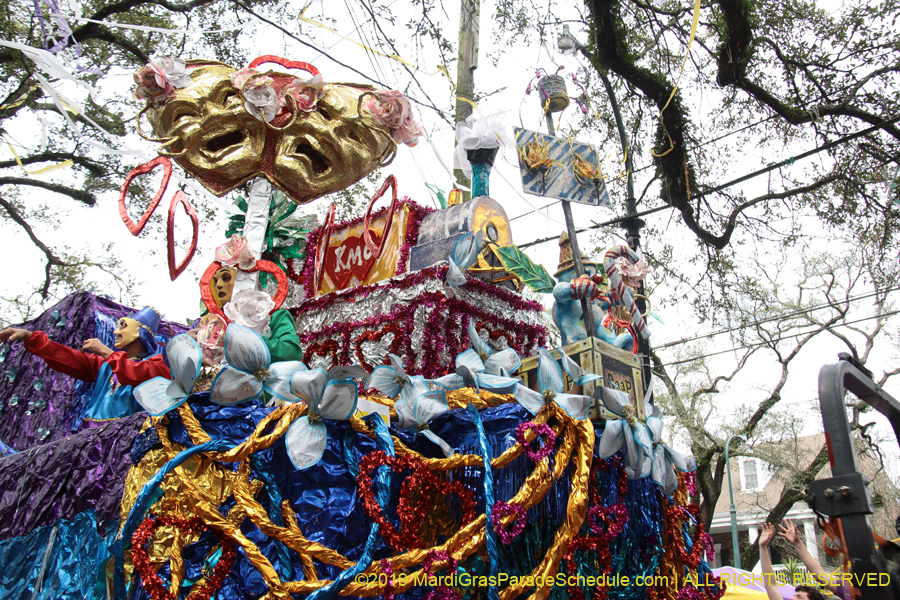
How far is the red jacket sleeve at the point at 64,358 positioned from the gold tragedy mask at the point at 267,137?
1.23m

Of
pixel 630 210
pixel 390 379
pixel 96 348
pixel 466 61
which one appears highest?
pixel 466 61

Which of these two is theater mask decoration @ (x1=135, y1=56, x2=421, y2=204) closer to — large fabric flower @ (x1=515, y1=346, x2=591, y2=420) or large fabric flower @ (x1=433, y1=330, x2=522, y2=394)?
large fabric flower @ (x1=433, y1=330, x2=522, y2=394)

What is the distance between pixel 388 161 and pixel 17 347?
3083 mm

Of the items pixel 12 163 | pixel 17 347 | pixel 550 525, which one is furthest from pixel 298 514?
pixel 12 163

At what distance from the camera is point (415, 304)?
365cm

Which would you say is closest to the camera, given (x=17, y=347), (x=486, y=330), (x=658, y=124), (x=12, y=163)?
(x=486, y=330)

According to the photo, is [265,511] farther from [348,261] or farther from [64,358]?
[348,261]

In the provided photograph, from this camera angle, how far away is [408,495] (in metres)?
2.63

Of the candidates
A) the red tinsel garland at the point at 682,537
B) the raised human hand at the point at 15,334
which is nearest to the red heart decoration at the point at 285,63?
the raised human hand at the point at 15,334

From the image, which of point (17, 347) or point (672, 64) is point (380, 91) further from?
point (672, 64)

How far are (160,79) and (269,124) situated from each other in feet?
2.13

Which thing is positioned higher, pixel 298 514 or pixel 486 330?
pixel 486 330

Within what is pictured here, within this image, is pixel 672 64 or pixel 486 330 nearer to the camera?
pixel 486 330

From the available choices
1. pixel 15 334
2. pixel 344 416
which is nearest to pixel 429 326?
pixel 344 416
